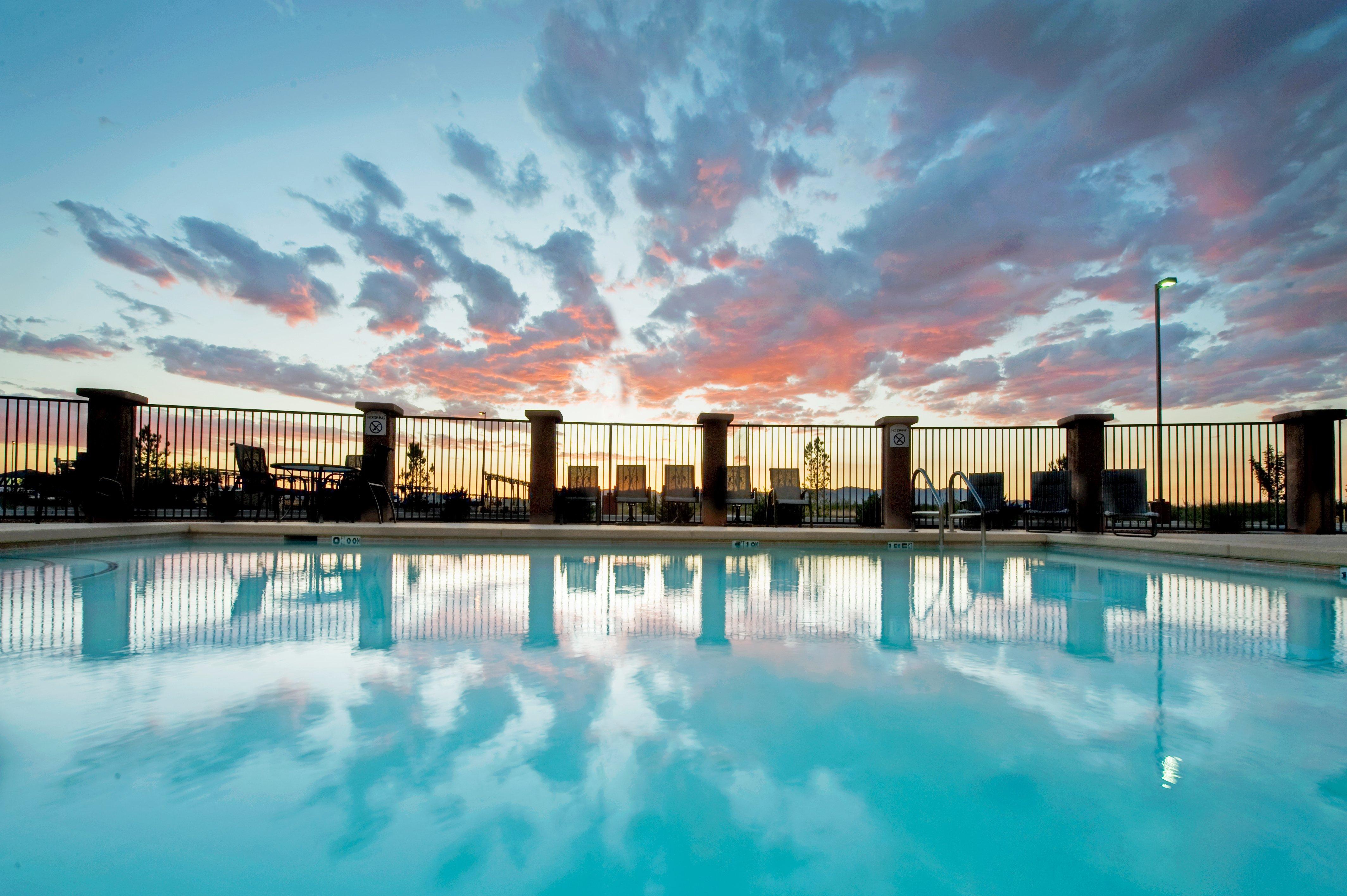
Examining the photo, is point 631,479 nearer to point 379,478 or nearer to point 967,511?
point 379,478

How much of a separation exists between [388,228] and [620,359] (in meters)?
5.27

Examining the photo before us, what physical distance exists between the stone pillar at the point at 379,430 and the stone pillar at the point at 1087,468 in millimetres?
11607

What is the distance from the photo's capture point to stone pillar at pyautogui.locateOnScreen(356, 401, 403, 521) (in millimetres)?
9758

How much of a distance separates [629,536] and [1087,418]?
→ 7.82 metres

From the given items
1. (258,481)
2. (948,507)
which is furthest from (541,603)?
(948,507)

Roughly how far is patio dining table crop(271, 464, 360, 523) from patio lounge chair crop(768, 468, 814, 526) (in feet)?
22.8

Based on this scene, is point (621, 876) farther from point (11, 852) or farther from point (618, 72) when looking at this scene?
point (618, 72)

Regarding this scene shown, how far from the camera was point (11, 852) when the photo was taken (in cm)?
117

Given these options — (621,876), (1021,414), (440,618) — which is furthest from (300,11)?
(1021,414)

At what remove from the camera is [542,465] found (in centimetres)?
1020

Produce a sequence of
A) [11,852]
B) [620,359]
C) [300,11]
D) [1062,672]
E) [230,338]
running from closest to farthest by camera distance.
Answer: [11,852] → [1062,672] → [300,11] → [230,338] → [620,359]

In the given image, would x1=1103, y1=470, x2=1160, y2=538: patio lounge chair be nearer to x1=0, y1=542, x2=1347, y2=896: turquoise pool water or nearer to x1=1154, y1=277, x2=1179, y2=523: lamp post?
x1=1154, y1=277, x2=1179, y2=523: lamp post

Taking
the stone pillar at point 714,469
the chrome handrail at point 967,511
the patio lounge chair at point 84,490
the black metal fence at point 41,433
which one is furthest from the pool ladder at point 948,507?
the black metal fence at point 41,433

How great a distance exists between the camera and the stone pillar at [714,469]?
33.8 feet
